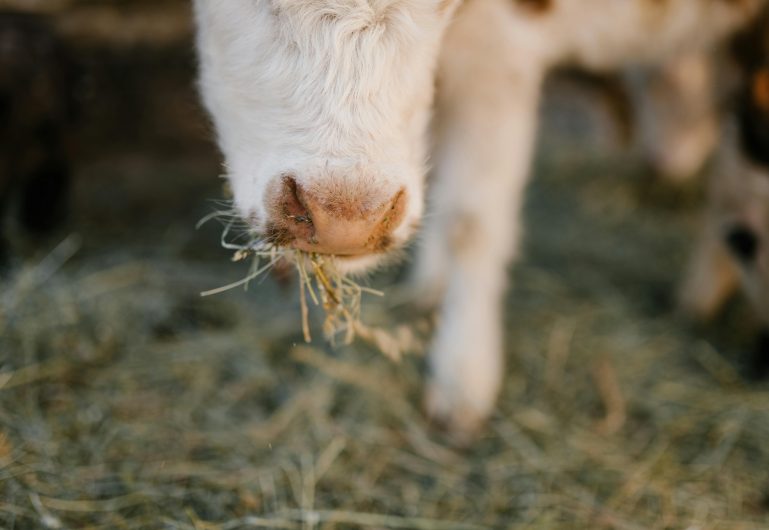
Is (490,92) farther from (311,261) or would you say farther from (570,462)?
(570,462)

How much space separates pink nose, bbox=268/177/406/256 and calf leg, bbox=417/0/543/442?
2.90ft

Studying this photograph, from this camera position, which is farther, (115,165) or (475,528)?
(115,165)

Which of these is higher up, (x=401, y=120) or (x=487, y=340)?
(x=401, y=120)

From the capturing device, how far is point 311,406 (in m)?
2.26

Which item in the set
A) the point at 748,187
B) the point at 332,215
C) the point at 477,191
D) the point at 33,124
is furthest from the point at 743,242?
the point at 33,124

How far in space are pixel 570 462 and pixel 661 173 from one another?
7.59 ft

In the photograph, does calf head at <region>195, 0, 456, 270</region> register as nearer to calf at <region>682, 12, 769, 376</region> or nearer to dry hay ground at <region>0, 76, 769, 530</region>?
dry hay ground at <region>0, 76, 769, 530</region>

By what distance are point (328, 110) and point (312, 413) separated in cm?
108

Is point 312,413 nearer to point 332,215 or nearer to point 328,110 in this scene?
point 332,215

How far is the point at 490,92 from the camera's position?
2.32m

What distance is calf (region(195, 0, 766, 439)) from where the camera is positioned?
4.81ft

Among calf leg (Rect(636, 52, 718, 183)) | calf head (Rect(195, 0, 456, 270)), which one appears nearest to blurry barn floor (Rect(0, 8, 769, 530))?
calf head (Rect(195, 0, 456, 270))

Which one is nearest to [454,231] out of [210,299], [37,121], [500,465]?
[500,465]

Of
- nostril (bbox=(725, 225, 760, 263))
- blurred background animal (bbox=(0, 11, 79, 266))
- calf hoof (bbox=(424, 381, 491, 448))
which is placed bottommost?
calf hoof (bbox=(424, 381, 491, 448))
